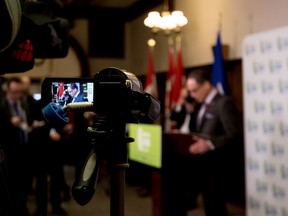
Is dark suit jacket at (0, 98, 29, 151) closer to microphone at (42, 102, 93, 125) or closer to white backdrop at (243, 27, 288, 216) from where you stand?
white backdrop at (243, 27, 288, 216)

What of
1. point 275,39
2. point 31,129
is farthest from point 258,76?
point 31,129

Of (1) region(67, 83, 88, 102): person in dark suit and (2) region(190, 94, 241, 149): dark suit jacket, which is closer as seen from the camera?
(1) region(67, 83, 88, 102): person in dark suit

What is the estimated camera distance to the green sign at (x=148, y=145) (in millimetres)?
2959

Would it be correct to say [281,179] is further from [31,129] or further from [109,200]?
[109,200]

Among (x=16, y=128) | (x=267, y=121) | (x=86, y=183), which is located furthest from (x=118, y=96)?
(x=16, y=128)

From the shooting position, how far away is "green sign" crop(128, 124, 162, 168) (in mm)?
2959

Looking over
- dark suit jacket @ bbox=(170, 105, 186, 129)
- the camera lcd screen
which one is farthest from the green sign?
the camera lcd screen

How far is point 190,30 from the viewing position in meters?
5.36

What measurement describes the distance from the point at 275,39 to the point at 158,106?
239cm

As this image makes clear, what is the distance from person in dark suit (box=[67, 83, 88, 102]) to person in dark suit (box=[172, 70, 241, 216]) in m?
2.09

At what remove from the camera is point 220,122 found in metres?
2.99

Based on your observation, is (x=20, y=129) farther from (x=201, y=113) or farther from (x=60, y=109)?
(x=60, y=109)

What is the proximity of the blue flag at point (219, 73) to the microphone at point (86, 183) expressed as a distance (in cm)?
347

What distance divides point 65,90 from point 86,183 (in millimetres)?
210
